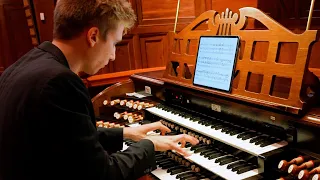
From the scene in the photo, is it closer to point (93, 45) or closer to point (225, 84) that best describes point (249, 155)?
point (225, 84)

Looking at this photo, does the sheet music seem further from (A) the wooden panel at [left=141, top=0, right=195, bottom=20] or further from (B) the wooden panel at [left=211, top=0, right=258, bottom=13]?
(A) the wooden panel at [left=141, top=0, right=195, bottom=20]

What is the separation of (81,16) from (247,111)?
992mm

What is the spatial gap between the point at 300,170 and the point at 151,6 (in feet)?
10.7

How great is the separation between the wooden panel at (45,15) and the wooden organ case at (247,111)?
8.76 ft

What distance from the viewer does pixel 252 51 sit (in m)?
1.67

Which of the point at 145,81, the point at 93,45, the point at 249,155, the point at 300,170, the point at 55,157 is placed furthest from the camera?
the point at 145,81

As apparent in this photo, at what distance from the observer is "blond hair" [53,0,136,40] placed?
1.09m

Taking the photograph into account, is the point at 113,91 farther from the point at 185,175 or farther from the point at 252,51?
the point at 252,51

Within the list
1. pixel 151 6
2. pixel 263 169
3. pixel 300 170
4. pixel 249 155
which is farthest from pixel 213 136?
pixel 151 6

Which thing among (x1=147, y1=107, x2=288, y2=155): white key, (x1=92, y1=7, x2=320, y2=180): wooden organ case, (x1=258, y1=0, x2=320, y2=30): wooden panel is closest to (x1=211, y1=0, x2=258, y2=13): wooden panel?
(x1=258, y1=0, x2=320, y2=30): wooden panel

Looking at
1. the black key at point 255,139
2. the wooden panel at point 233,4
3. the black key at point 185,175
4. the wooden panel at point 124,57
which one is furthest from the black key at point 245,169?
the wooden panel at point 124,57

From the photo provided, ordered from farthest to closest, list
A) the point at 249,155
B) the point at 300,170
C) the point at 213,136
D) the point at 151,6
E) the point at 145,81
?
the point at 151,6 < the point at 145,81 < the point at 213,136 < the point at 249,155 < the point at 300,170

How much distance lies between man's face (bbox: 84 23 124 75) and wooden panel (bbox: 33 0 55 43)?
3.47 meters

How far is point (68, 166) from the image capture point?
101 centimetres
